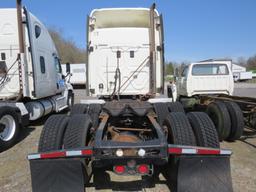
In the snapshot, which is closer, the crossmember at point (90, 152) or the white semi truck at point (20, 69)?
the crossmember at point (90, 152)

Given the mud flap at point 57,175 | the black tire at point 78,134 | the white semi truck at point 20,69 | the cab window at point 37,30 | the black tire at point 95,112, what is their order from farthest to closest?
1. the cab window at point 37,30
2. the white semi truck at point 20,69
3. the black tire at point 95,112
4. the black tire at point 78,134
5. the mud flap at point 57,175

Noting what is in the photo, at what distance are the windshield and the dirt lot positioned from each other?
4.34 metres

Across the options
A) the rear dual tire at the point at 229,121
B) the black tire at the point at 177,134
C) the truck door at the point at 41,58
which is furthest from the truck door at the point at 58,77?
the black tire at the point at 177,134

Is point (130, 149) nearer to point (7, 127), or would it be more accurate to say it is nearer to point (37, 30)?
point (7, 127)

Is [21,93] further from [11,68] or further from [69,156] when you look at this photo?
[69,156]

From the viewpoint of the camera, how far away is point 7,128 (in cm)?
640

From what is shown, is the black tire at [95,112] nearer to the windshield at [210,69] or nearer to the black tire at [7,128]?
the black tire at [7,128]

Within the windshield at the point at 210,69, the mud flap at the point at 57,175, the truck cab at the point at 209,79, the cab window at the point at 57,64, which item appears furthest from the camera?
the cab window at the point at 57,64

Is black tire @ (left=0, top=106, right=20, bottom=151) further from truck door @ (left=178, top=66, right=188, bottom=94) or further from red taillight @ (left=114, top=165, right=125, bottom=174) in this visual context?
truck door @ (left=178, top=66, right=188, bottom=94)

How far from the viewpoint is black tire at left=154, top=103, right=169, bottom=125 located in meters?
5.19

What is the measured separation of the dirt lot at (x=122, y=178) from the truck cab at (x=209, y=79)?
3.95 metres

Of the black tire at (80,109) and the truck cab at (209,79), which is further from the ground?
the truck cab at (209,79)

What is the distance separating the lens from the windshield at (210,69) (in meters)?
10.0

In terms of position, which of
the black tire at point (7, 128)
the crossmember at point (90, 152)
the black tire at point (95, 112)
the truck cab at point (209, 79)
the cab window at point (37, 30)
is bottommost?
the black tire at point (7, 128)
